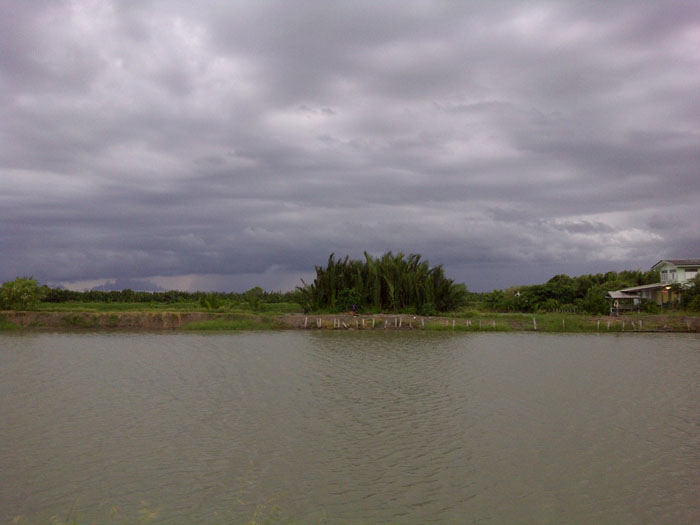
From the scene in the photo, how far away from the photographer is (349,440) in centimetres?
813

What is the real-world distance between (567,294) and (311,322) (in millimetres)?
20358

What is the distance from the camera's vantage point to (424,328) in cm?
2720

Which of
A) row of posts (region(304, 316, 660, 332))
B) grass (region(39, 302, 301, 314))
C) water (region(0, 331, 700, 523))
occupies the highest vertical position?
grass (region(39, 302, 301, 314))

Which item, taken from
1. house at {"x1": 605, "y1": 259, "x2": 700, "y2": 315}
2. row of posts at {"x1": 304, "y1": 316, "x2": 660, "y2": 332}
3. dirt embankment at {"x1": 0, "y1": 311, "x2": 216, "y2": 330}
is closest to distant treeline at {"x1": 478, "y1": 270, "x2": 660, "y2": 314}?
house at {"x1": 605, "y1": 259, "x2": 700, "y2": 315}

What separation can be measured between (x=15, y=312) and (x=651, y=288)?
1502 inches

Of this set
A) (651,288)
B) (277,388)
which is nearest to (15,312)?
(277,388)

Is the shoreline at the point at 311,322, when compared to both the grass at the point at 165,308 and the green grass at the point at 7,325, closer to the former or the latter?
the green grass at the point at 7,325

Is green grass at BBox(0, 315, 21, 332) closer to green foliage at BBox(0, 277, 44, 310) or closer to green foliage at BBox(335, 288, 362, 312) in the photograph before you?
green foliage at BBox(0, 277, 44, 310)

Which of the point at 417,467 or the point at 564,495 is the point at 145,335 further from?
the point at 564,495

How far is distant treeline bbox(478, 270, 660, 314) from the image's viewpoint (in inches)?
1359

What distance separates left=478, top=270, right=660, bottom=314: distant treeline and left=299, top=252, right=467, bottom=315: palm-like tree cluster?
780 centimetres

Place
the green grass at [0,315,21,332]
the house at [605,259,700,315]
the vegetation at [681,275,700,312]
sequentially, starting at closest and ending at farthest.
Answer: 1. the green grass at [0,315,21,332]
2. the vegetation at [681,275,700,312]
3. the house at [605,259,700,315]

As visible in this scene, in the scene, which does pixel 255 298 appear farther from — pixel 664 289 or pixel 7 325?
pixel 664 289

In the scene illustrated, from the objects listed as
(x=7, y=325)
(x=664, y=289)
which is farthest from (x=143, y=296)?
(x=664, y=289)
